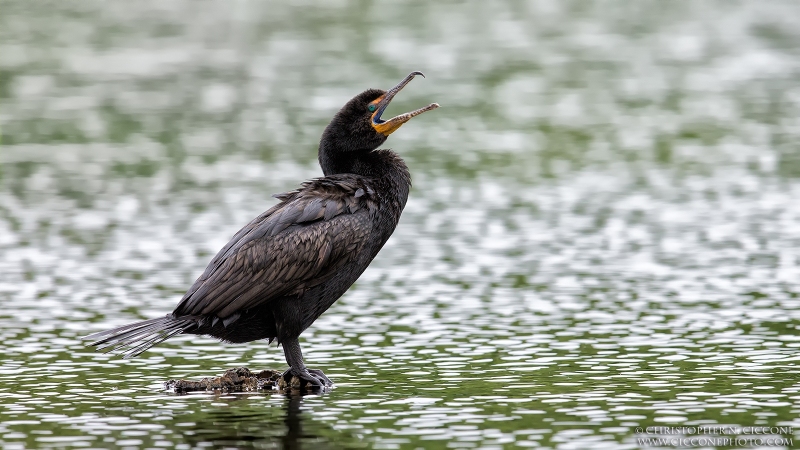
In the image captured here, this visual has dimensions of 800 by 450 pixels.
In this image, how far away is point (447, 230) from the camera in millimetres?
18688

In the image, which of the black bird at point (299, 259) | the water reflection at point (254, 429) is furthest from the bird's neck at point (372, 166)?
the water reflection at point (254, 429)

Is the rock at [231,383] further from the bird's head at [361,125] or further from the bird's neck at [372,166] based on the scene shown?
the bird's head at [361,125]

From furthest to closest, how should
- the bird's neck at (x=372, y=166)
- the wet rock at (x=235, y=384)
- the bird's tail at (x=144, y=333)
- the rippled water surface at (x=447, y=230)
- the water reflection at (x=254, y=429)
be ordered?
the bird's neck at (x=372, y=166) → the wet rock at (x=235, y=384) → the bird's tail at (x=144, y=333) → the rippled water surface at (x=447, y=230) → the water reflection at (x=254, y=429)

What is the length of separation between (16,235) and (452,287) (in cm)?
664

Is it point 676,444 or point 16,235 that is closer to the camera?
point 676,444

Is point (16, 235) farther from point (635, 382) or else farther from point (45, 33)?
point (45, 33)

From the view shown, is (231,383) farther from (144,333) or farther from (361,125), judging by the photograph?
(361,125)

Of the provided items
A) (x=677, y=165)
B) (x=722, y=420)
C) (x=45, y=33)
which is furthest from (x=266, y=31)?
(x=722, y=420)

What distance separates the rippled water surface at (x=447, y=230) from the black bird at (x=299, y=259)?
1.82 feet

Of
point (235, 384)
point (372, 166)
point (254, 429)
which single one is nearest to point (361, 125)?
point (372, 166)

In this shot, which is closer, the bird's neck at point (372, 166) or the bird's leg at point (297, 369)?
the bird's leg at point (297, 369)

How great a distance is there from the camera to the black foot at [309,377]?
10984 millimetres

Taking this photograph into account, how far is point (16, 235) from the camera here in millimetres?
18922

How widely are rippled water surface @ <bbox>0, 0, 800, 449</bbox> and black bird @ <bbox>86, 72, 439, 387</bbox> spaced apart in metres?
0.56
